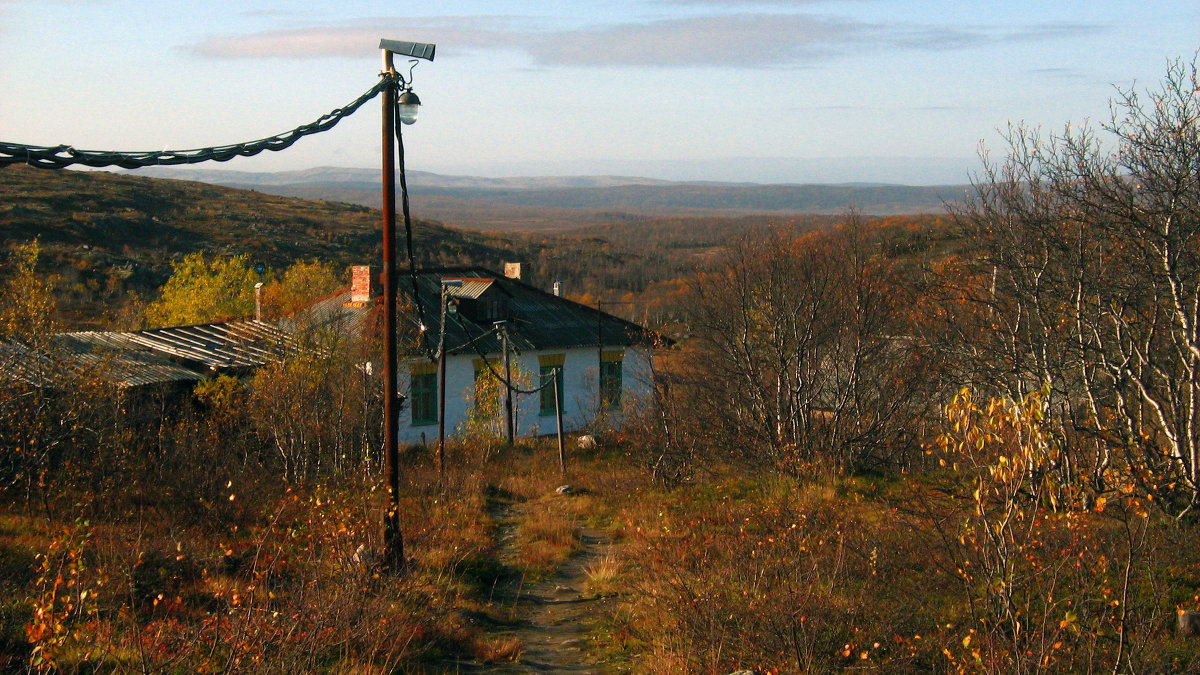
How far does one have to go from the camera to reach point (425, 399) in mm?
26156

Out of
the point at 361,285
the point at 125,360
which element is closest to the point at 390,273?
the point at 125,360

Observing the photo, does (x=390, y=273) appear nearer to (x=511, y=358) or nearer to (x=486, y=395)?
(x=486, y=395)

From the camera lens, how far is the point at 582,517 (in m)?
14.8

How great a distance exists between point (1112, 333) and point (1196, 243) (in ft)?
5.03

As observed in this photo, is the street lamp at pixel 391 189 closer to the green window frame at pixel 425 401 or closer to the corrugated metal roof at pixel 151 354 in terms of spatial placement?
the corrugated metal roof at pixel 151 354

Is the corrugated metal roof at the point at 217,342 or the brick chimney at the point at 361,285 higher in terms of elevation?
the brick chimney at the point at 361,285

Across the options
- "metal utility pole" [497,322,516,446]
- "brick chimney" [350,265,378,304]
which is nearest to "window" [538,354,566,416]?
"metal utility pole" [497,322,516,446]

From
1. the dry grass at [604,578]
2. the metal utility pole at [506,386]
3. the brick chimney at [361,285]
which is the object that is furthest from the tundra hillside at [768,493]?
the brick chimney at [361,285]

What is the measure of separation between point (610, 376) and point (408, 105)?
22802 mm

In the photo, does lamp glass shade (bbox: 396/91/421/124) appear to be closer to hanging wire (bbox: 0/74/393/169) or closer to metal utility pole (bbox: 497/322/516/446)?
hanging wire (bbox: 0/74/393/169)

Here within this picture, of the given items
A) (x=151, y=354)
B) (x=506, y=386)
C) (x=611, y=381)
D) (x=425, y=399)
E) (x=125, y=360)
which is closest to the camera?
(x=125, y=360)

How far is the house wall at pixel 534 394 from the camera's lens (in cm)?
2508

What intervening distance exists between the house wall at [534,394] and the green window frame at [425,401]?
0.15 m

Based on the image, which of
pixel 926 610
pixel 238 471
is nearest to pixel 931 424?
pixel 926 610
